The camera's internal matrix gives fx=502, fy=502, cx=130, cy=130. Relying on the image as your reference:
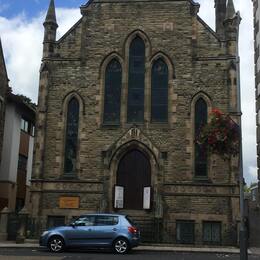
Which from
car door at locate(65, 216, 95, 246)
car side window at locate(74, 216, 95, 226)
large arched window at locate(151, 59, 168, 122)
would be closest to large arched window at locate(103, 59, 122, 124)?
large arched window at locate(151, 59, 168, 122)

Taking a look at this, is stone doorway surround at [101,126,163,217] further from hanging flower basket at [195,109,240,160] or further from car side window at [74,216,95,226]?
hanging flower basket at [195,109,240,160]

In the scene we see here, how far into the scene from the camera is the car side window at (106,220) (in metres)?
20.4

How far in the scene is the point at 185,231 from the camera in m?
26.0

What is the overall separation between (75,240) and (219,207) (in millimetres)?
8860

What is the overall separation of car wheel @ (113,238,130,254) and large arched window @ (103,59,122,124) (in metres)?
9.17

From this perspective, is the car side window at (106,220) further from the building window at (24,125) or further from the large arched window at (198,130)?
the building window at (24,125)

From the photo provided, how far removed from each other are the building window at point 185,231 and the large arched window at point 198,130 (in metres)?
2.63

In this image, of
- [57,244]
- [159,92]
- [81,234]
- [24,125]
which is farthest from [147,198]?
[24,125]

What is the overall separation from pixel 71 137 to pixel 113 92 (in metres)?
3.47

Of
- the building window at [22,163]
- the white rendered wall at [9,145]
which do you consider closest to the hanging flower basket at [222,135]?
the white rendered wall at [9,145]

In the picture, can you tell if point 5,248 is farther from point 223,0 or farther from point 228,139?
point 223,0

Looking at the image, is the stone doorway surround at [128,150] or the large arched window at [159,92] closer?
the stone doorway surround at [128,150]

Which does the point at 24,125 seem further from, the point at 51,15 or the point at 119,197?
the point at 119,197

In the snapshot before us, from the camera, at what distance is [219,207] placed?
85.5ft
